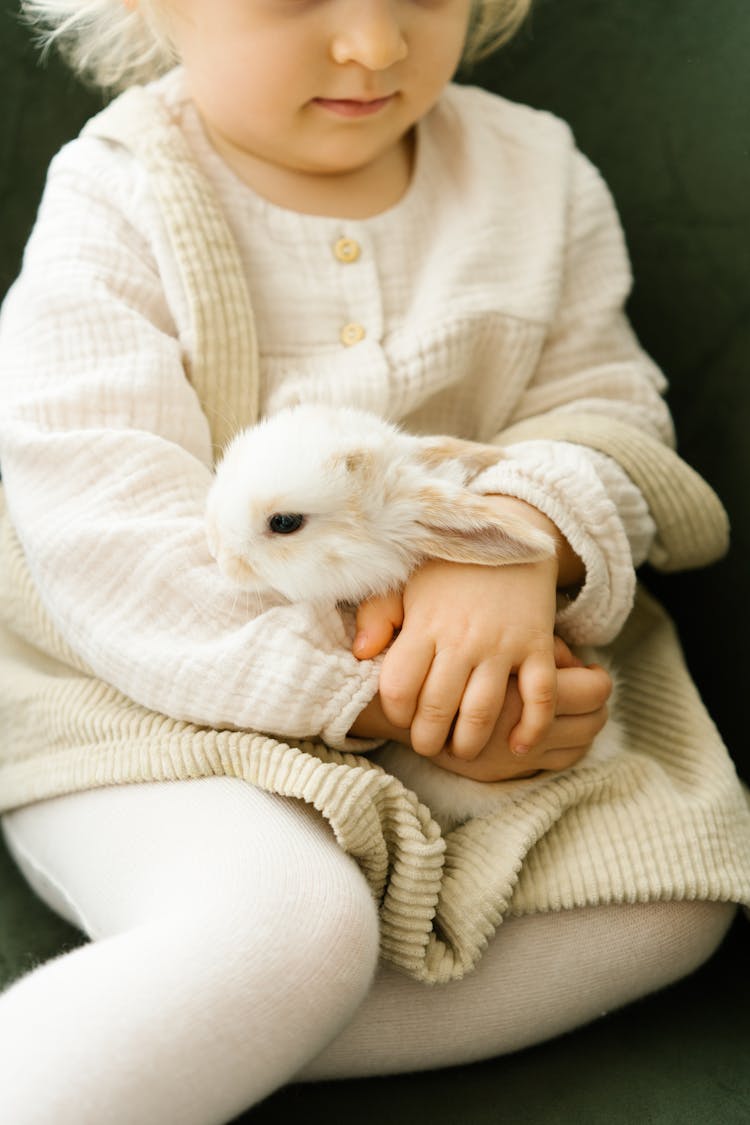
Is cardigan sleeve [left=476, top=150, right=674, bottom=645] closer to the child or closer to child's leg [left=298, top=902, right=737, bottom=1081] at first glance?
the child

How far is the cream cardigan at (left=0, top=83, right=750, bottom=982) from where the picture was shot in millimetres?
708

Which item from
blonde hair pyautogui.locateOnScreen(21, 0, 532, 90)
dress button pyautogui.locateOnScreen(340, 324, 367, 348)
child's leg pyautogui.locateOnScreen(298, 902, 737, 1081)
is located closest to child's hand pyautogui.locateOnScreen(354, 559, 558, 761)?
child's leg pyautogui.locateOnScreen(298, 902, 737, 1081)

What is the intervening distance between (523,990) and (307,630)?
0.26 metres

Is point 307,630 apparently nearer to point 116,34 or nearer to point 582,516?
point 582,516

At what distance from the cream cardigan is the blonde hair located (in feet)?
0.32

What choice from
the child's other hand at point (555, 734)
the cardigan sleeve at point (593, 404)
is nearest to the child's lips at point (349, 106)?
the cardigan sleeve at point (593, 404)

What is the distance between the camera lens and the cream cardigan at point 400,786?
27.9 inches

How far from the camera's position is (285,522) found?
2.29ft

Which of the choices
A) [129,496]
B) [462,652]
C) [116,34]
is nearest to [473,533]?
[462,652]

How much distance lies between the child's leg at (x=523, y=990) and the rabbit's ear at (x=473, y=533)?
0.23 m

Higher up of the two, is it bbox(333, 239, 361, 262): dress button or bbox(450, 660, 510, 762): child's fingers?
bbox(333, 239, 361, 262): dress button

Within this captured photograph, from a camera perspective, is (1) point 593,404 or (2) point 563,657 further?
(1) point 593,404

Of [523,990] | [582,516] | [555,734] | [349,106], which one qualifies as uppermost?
[349,106]

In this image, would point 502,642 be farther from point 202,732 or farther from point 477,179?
point 477,179
